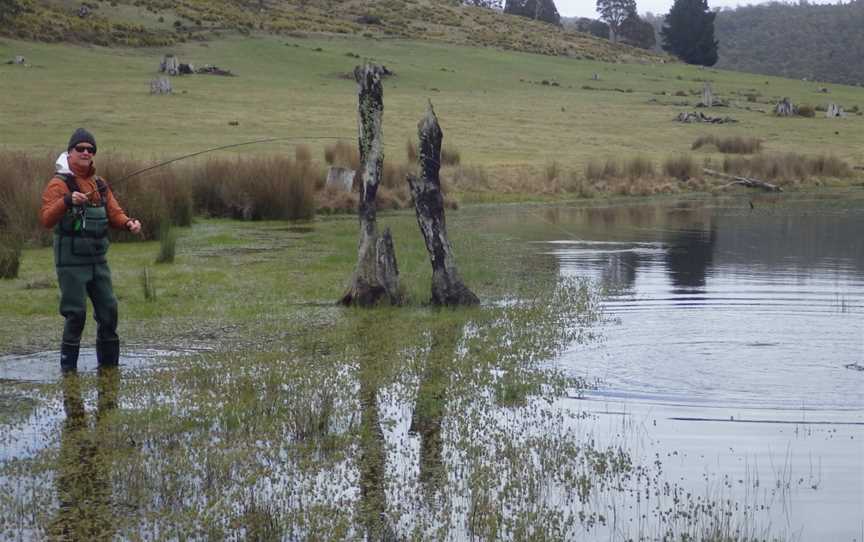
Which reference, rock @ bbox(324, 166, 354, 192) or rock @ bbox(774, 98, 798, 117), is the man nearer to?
rock @ bbox(324, 166, 354, 192)

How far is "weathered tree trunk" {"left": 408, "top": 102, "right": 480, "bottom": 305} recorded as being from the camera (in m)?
14.5

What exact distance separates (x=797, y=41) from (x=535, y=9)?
32.7m

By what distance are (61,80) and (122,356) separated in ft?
133

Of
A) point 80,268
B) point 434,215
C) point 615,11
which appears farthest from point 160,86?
point 615,11

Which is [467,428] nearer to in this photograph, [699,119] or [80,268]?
[80,268]

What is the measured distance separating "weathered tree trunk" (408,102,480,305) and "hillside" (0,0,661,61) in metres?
51.6

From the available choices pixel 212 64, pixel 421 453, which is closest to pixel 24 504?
pixel 421 453

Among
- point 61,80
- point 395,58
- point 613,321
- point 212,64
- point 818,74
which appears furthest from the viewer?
point 818,74

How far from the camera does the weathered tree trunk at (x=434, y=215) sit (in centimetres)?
1452

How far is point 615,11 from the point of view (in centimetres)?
11869

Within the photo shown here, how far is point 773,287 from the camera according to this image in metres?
16.9

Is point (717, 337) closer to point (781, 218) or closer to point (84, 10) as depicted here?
point (781, 218)

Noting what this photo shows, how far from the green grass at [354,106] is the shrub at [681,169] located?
2.02 m

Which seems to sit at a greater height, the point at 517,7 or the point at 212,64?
the point at 517,7
